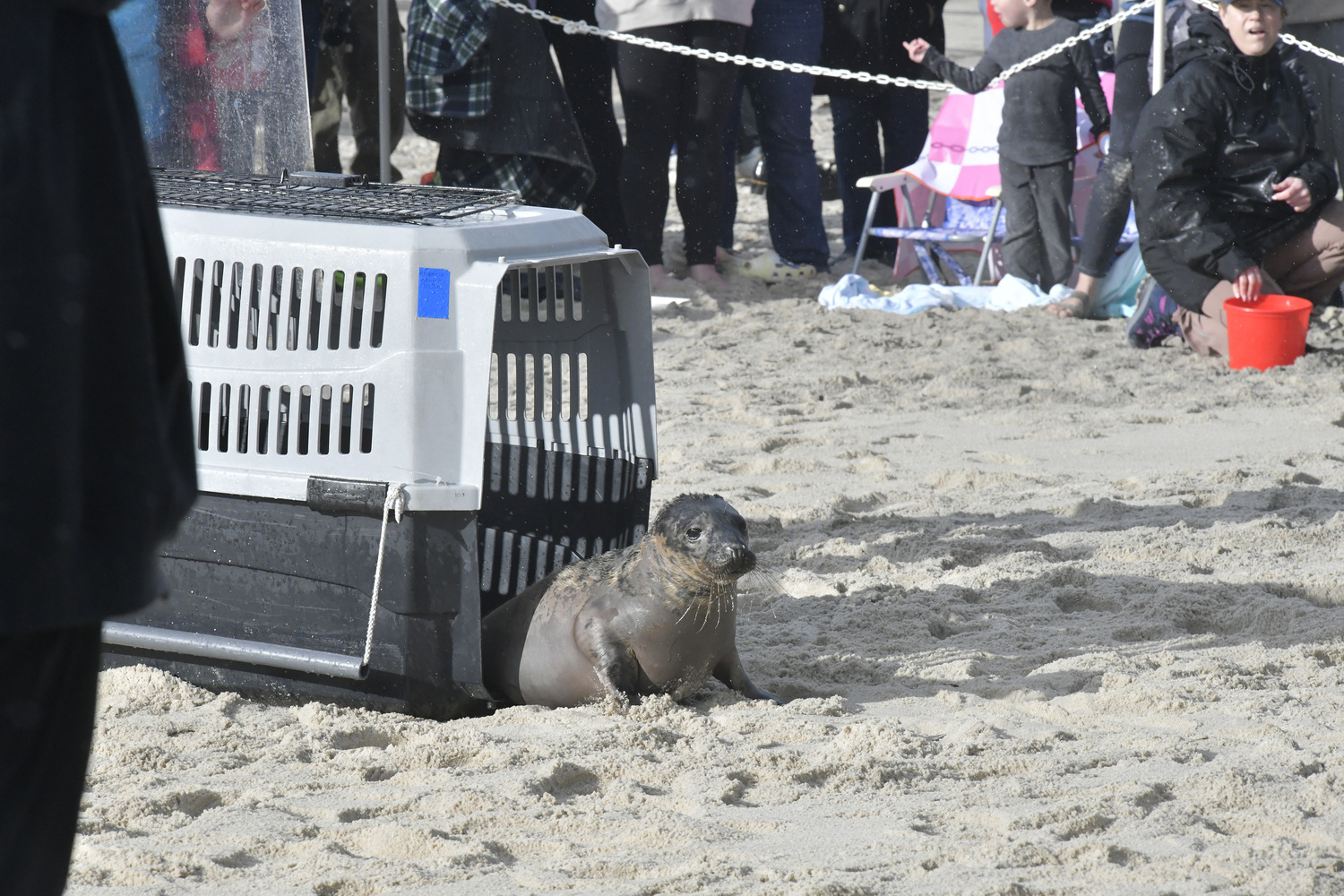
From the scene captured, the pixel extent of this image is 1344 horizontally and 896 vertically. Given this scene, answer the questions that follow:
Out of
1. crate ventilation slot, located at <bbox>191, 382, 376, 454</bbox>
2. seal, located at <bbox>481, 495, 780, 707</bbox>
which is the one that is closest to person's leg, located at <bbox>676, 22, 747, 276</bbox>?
seal, located at <bbox>481, 495, 780, 707</bbox>

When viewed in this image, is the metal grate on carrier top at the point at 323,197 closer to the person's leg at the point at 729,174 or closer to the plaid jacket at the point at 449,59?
the plaid jacket at the point at 449,59

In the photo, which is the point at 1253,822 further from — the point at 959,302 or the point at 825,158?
the point at 825,158

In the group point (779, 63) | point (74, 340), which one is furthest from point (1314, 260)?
point (74, 340)

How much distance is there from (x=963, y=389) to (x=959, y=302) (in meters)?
1.63

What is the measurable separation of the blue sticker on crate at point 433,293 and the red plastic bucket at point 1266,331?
13.1 ft

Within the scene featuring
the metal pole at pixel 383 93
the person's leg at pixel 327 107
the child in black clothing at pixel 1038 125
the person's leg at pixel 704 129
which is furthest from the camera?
Result: the child in black clothing at pixel 1038 125

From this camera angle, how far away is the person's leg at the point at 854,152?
321 inches

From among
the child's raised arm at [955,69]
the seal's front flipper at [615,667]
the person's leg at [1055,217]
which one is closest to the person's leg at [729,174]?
the child's raised arm at [955,69]

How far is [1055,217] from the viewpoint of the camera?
7.03 meters

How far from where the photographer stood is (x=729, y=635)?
9.41ft

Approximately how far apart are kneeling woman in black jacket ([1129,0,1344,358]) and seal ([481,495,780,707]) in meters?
3.60

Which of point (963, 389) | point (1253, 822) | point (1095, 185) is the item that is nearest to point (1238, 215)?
point (1095, 185)

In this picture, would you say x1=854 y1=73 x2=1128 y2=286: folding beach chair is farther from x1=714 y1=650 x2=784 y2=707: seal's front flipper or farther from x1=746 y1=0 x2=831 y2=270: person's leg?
x1=714 y1=650 x2=784 y2=707: seal's front flipper

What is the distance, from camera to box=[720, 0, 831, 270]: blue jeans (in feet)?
23.8
